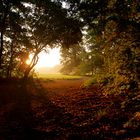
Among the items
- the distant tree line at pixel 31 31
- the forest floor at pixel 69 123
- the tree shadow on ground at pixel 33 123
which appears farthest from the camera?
the distant tree line at pixel 31 31

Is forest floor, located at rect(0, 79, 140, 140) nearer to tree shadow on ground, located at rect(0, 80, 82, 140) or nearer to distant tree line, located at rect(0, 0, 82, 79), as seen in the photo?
tree shadow on ground, located at rect(0, 80, 82, 140)

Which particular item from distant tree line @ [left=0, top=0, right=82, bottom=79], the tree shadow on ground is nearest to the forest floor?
the tree shadow on ground

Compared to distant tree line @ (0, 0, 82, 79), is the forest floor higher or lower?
lower

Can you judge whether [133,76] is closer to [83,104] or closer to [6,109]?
[83,104]

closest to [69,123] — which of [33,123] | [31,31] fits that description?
[33,123]

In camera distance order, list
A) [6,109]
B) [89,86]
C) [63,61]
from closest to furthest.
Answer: [6,109] < [89,86] < [63,61]

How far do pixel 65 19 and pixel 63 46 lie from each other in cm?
649

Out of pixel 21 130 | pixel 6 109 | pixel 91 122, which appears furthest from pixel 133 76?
pixel 6 109

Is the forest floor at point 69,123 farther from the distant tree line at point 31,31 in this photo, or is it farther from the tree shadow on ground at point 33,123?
the distant tree line at point 31,31

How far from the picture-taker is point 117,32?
395 inches

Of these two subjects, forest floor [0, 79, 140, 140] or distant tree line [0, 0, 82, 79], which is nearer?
forest floor [0, 79, 140, 140]

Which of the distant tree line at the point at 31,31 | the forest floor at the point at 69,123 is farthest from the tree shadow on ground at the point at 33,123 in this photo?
the distant tree line at the point at 31,31

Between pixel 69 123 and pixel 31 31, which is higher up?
pixel 31 31

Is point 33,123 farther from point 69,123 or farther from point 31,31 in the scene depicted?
point 31,31
